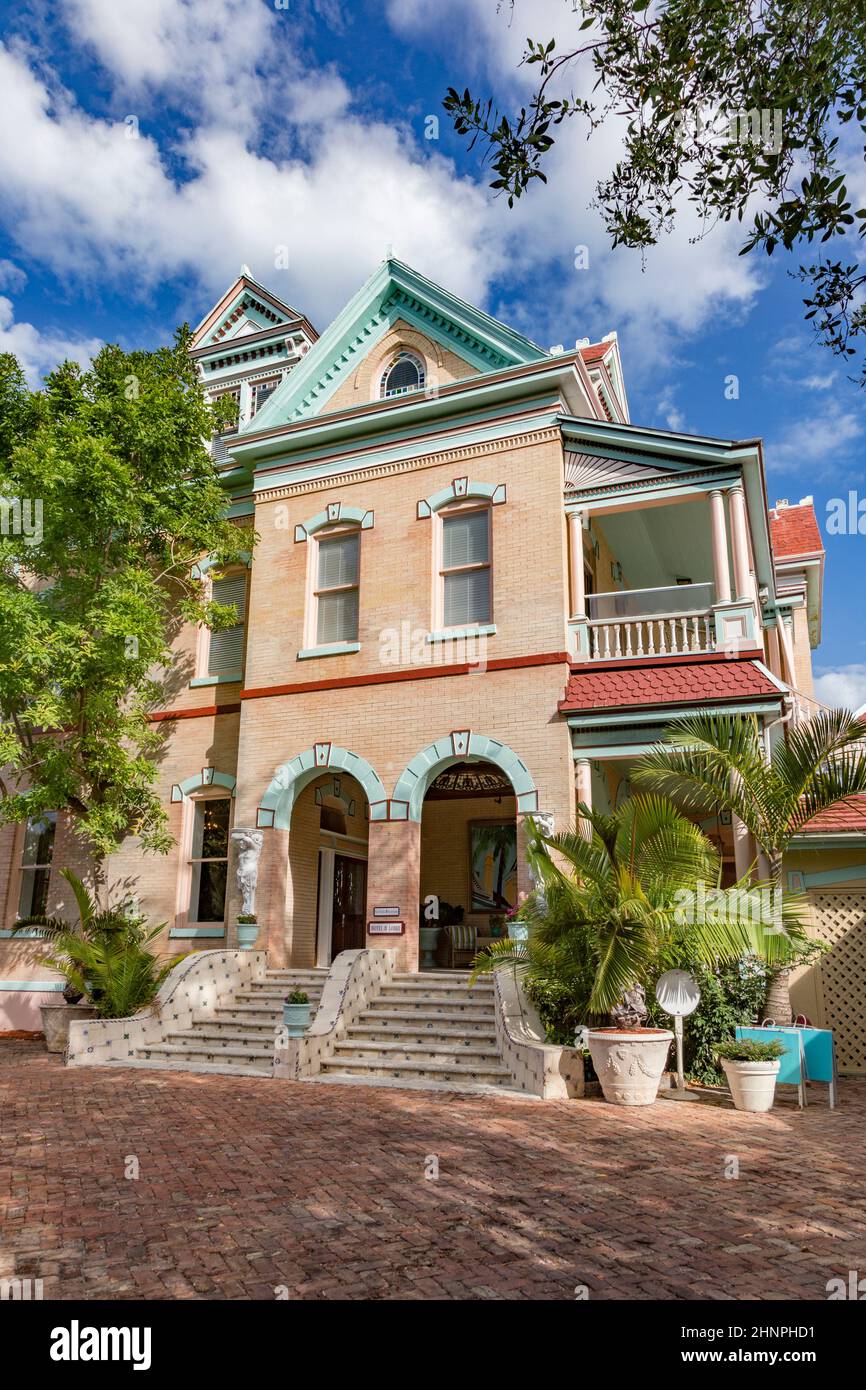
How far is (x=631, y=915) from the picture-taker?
980cm

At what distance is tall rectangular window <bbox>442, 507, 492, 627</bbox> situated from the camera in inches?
590

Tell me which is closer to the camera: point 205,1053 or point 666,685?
point 205,1053

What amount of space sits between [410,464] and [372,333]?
10.5 ft

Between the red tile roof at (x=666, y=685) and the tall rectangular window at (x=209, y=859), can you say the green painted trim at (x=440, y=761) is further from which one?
the tall rectangular window at (x=209, y=859)

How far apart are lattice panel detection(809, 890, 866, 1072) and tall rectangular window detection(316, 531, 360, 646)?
27.6 ft

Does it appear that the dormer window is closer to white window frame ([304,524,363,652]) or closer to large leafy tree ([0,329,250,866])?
white window frame ([304,524,363,652])

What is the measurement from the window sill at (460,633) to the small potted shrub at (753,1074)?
7099mm

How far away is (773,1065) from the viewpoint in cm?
920

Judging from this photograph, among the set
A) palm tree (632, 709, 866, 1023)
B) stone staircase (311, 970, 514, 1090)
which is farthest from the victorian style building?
palm tree (632, 709, 866, 1023)

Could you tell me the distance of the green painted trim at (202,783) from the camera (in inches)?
645

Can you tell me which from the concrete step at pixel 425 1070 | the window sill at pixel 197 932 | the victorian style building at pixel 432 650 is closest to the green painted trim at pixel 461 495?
the victorian style building at pixel 432 650

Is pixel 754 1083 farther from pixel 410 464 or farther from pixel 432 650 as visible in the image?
pixel 410 464

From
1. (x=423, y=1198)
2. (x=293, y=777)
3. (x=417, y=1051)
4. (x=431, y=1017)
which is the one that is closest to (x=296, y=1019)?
(x=417, y=1051)
